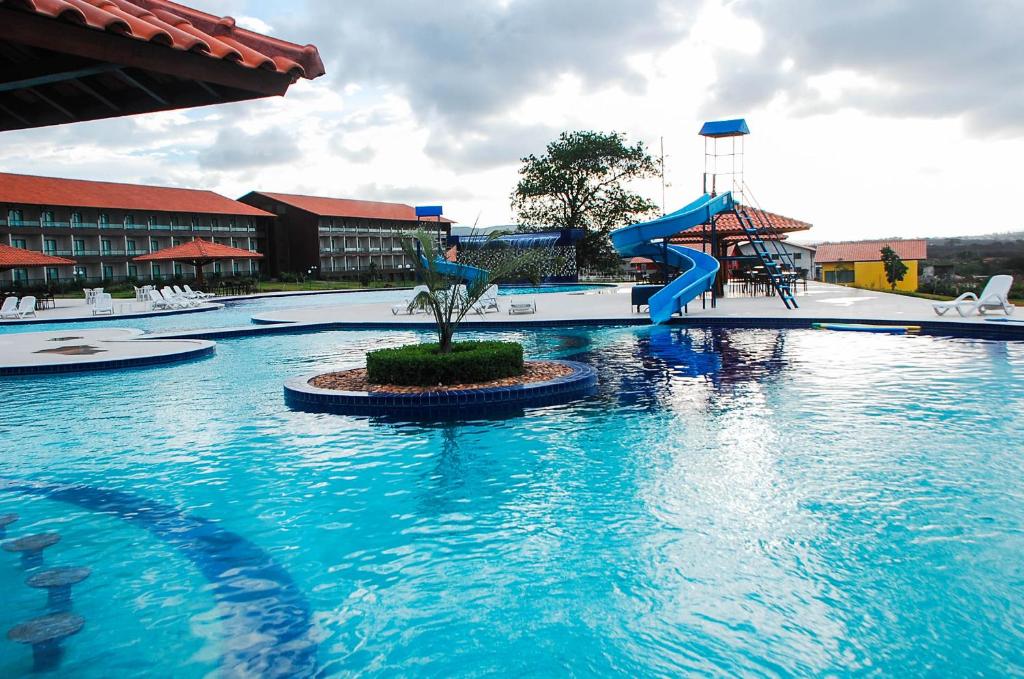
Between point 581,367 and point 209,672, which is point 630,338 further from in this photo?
point 209,672

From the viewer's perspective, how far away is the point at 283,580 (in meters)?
4.41

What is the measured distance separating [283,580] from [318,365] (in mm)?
8835

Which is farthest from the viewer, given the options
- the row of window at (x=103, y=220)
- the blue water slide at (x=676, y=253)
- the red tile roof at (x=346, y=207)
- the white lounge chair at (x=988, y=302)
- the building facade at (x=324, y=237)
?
the red tile roof at (x=346, y=207)

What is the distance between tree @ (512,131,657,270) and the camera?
5066 centimetres

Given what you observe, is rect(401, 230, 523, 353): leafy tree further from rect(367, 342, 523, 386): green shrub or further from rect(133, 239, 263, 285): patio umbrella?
rect(133, 239, 263, 285): patio umbrella

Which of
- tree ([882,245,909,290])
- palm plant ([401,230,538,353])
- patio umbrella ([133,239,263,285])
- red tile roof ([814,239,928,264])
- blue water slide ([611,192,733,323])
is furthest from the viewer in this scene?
red tile roof ([814,239,928,264])

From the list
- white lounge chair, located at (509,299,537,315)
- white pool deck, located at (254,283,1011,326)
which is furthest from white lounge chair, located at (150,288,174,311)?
white lounge chair, located at (509,299,537,315)

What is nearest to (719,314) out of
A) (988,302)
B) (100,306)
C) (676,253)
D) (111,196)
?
(676,253)

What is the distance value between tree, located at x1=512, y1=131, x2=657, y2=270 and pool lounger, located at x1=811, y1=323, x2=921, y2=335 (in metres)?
34.5

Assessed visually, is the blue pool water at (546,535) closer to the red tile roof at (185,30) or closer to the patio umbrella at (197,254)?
the red tile roof at (185,30)

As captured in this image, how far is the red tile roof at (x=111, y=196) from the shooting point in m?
50.7

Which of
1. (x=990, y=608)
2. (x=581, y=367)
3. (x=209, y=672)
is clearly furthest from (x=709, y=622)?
(x=581, y=367)

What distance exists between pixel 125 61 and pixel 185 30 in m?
0.35

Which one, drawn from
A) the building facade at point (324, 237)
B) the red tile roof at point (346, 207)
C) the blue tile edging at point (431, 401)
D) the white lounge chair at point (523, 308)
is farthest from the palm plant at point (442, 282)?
the red tile roof at point (346, 207)
